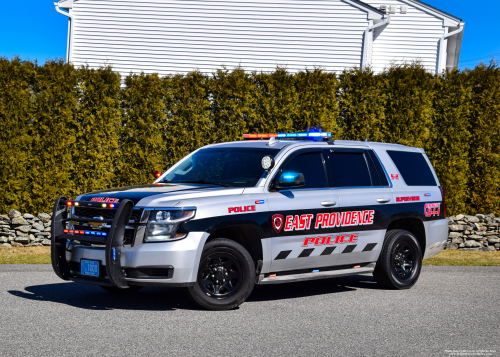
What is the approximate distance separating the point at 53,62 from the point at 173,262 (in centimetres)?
841

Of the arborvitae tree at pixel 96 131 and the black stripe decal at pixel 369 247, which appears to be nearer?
the black stripe decal at pixel 369 247

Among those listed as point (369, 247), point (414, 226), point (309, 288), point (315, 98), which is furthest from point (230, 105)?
point (369, 247)

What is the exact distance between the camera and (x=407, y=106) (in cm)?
1406

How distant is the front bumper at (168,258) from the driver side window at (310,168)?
175cm

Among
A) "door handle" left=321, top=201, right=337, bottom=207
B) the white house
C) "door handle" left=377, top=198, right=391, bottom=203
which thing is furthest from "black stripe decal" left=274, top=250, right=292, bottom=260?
the white house

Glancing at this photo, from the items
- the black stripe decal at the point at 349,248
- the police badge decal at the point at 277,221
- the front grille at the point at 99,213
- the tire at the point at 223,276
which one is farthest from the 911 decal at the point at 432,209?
the front grille at the point at 99,213

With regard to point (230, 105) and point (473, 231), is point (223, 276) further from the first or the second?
point (473, 231)

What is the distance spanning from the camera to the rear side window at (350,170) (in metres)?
8.30

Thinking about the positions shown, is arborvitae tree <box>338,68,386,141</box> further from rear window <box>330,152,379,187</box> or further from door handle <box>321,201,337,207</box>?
door handle <box>321,201,337,207</box>

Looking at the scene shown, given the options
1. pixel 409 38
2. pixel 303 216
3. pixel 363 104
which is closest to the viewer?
pixel 303 216

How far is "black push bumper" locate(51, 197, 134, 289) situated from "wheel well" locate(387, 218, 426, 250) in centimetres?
431

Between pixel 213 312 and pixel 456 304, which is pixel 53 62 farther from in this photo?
pixel 456 304

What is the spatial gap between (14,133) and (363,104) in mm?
7681

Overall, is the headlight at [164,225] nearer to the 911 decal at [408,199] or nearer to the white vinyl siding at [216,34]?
the 911 decal at [408,199]
